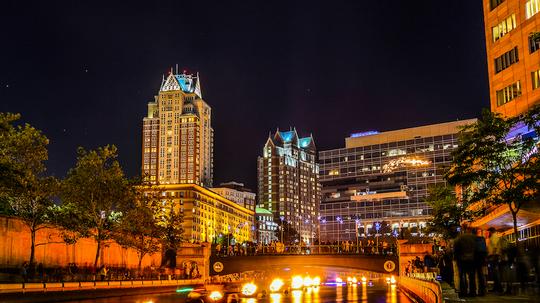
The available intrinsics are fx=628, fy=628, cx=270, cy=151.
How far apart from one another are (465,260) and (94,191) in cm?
4971

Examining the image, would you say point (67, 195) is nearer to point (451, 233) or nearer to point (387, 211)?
point (451, 233)

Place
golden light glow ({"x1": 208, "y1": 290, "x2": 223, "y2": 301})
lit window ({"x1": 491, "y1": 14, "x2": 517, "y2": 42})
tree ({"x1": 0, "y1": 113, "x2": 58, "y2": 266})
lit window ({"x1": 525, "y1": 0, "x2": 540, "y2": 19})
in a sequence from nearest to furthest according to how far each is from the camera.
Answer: golden light glow ({"x1": 208, "y1": 290, "x2": 223, "y2": 301}), tree ({"x1": 0, "y1": 113, "x2": 58, "y2": 266}), lit window ({"x1": 525, "y1": 0, "x2": 540, "y2": 19}), lit window ({"x1": 491, "y1": 14, "x2": 517, "y2": 42})

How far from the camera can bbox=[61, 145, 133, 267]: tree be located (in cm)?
6150

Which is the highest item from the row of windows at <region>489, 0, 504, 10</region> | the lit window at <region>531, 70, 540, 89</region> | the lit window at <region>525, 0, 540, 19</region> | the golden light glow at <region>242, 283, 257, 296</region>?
the row of windows at <region>489, 0, 504, 10</region>

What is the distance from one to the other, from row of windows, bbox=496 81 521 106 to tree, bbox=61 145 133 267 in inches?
1551

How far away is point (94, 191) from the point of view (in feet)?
207

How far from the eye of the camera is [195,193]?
198 meters

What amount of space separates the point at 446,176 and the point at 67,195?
128 ft

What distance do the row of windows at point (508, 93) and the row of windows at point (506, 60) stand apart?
2.24m

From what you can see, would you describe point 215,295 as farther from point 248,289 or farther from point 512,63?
point 512,63

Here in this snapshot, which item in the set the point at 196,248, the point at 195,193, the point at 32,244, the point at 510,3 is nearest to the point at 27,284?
the point at 32,244

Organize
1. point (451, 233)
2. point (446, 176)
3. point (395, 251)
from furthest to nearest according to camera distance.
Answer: point (395, 251)
point (451, 233)
point (446, 176)

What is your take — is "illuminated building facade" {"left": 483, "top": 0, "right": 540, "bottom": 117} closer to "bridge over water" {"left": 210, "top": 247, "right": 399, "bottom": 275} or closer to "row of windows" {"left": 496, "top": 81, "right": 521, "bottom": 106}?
"row of windows" {"left": 496, "top": 81, "right": 521, "bottom": 106}

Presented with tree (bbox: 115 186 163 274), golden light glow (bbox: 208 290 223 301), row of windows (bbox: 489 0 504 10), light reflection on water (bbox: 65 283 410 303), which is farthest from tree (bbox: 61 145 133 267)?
row of windows (bbox: 489 0 504 10)
